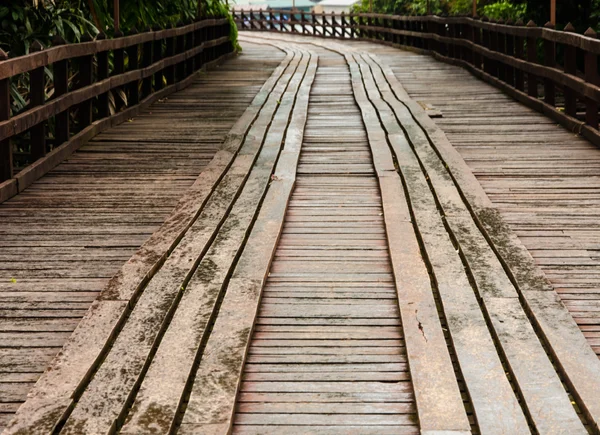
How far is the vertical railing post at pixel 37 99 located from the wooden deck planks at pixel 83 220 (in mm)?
187

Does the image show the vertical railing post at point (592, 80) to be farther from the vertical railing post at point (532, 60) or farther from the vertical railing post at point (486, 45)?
the vertical railing post at point (486, 45)

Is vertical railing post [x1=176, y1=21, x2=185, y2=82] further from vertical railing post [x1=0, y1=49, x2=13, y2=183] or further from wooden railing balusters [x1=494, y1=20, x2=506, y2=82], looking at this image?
vertical railing post [x1=0, y1=49, x2=13, y2=183]

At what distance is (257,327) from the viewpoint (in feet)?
11.6

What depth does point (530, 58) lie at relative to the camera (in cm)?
980

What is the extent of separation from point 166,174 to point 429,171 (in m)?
1.58

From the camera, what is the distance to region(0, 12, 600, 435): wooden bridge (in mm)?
2891

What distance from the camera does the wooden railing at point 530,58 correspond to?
771 cm

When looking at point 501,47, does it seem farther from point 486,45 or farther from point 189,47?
point 189,47

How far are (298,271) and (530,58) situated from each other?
6.21m

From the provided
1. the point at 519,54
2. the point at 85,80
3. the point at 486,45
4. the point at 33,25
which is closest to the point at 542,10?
the point at 486,45

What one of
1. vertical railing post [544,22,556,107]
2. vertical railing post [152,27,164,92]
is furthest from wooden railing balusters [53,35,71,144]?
vertical railing post [544,22,556,107]

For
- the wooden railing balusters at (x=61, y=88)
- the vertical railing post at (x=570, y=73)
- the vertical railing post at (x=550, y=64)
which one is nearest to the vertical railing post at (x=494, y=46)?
the vertical railing post at (x=550, y=64)

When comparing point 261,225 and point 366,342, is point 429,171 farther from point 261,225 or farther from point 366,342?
point 366,342

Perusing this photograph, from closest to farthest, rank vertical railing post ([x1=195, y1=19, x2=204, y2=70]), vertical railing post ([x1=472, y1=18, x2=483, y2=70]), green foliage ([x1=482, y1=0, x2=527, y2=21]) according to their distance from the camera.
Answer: vertical railing post ([x1=472, y1=18, x2=483, y2=70])
vertical railing post ([x1=195, y1=19, x2=204, y2=70])
green foliage ([x1=482, y1=0, x2=527, y2=21])
